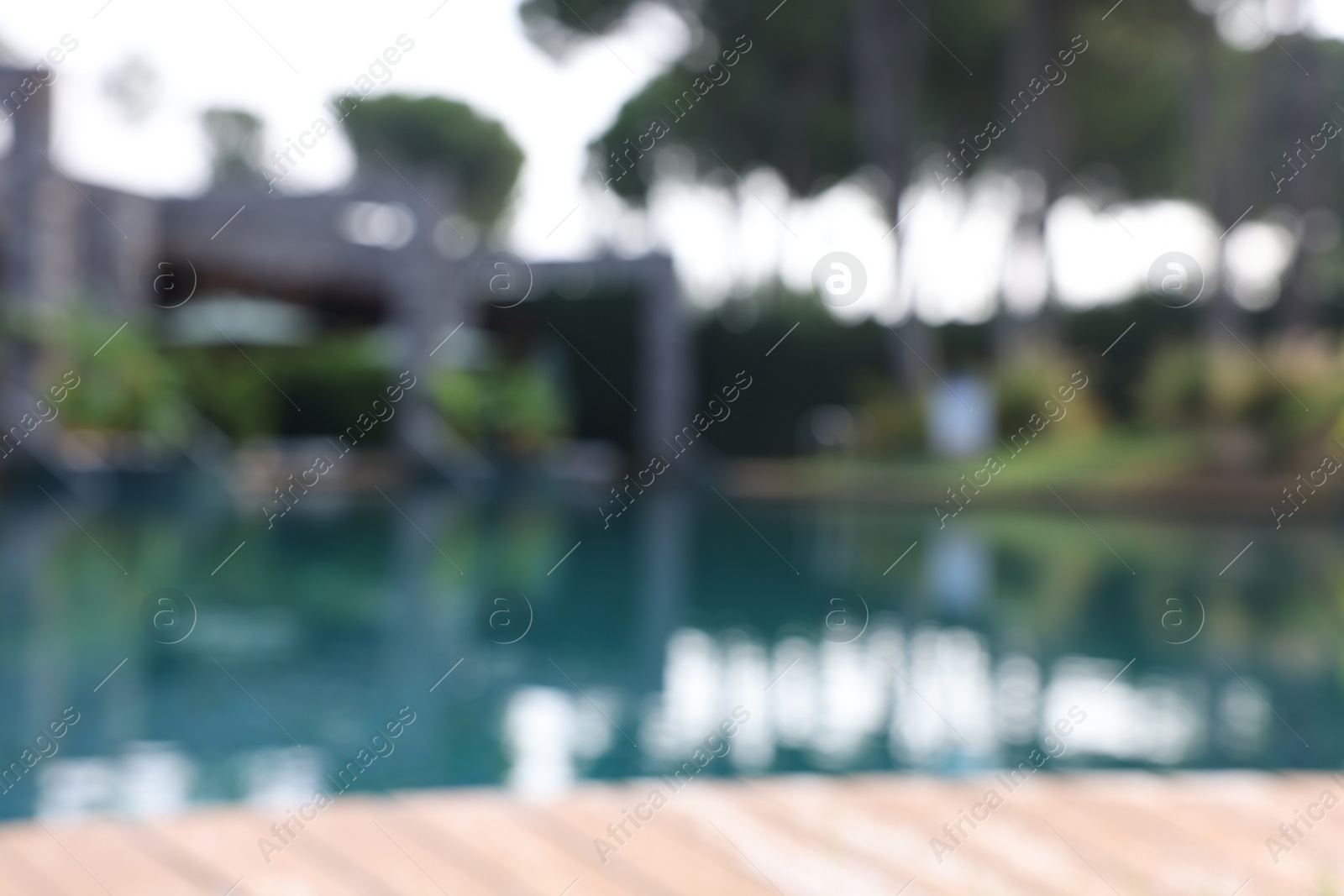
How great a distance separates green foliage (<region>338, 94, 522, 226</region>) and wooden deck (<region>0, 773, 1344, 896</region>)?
29703 mm

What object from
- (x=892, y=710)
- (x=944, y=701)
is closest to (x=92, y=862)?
(x=892, y=710)

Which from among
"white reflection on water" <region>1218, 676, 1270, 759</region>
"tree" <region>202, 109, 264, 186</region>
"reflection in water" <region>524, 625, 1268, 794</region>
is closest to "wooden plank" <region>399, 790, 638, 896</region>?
"reflection in water" <region>524, 625, 1268, 794</region>

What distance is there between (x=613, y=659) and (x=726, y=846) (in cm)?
270

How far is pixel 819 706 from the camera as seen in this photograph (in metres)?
4.17

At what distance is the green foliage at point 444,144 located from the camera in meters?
31.1

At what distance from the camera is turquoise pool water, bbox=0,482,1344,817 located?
3.50 metres

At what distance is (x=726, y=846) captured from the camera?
2283mm

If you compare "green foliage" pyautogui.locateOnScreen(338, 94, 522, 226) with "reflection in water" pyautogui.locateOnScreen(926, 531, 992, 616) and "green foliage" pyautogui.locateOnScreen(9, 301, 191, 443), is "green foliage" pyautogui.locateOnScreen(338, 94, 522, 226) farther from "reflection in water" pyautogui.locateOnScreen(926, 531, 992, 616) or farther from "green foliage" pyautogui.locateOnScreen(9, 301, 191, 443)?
"reflection in water" pyautogui.locateOnScreen(926, 531, 992, 616)

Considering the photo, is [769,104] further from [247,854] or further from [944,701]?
[247,854]

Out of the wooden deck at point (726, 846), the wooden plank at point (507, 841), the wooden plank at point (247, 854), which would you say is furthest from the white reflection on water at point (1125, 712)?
the wooden plank at point (247, 854)

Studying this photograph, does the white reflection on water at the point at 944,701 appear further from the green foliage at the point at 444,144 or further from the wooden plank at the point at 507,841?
the green foliage at the point at 444,144

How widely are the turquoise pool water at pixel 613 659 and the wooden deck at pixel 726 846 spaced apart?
74 centimetres

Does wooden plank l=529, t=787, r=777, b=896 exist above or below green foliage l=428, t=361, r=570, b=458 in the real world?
above

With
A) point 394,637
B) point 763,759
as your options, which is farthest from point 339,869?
point 394,637
